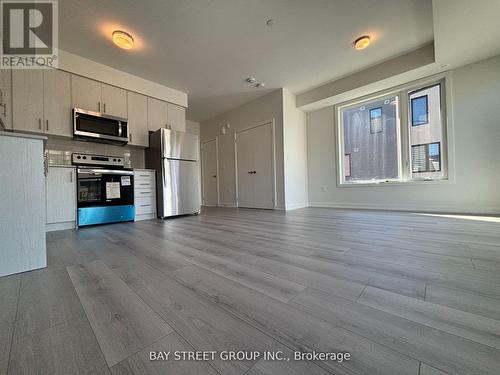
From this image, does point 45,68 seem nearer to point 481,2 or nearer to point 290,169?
point 290,169

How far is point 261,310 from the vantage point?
0.79m

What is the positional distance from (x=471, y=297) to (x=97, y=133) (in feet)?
13.6

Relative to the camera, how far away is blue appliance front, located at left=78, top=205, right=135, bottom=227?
268cm

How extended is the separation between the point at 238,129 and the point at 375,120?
3058mm

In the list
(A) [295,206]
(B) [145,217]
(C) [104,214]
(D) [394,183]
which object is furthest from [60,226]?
(D) [394,183]

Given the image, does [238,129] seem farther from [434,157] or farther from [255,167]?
[434,157]

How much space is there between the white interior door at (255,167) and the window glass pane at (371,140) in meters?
1.74

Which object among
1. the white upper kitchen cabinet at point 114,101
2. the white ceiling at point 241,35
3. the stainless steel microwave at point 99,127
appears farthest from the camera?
the white upper kitchen cabinet at point 114,101

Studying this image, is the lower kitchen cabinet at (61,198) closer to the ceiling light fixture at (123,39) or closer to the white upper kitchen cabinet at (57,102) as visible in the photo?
the white upper kitchen cabinet at (57,102)

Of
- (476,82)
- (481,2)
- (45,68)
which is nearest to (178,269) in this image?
(45,68)

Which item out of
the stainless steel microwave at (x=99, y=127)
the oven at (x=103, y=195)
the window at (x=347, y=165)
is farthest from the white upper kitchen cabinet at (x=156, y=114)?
the window at (x=347, y=165)

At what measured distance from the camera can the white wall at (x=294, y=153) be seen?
4238mm

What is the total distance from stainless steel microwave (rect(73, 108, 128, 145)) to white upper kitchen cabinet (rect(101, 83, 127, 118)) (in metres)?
0.21

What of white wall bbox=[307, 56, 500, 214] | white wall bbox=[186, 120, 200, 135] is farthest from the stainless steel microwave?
white wall bbox=[307, 56, 500, 214]
